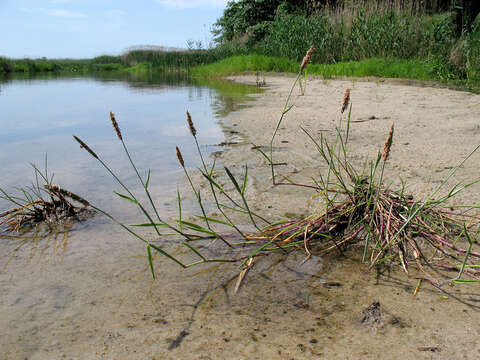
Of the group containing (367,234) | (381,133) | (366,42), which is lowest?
(367,234)

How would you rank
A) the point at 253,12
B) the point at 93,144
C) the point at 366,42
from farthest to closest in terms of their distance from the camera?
the point at 253,12
the point at 366,42
the point at 93,144

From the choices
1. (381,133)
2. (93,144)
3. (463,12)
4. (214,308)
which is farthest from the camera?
(463,12)

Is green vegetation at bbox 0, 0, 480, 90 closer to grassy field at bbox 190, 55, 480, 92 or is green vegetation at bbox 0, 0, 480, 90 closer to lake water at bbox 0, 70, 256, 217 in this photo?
grassy field at bbox 190, 55, 480, 92

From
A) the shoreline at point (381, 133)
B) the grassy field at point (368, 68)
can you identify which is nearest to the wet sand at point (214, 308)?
the shoreline at point (381, 133)

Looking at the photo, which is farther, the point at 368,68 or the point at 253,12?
the point at 253,12

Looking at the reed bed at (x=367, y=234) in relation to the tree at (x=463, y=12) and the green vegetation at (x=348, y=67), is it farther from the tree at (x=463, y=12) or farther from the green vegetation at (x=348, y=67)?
the tree at (x=463, y=12)

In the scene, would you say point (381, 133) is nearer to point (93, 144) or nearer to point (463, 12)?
point (93, 144)

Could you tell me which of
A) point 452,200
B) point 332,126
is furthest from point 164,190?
point 332,126

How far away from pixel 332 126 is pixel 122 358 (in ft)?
9.82

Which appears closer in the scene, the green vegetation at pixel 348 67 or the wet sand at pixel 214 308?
the wet sand at pixel 214 308

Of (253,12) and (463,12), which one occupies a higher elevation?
(253,12)

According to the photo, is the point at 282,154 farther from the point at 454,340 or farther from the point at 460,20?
the point at 460,20

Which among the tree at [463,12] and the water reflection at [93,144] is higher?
the tree at [463,12]

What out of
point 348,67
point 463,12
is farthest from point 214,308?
point 463,12
